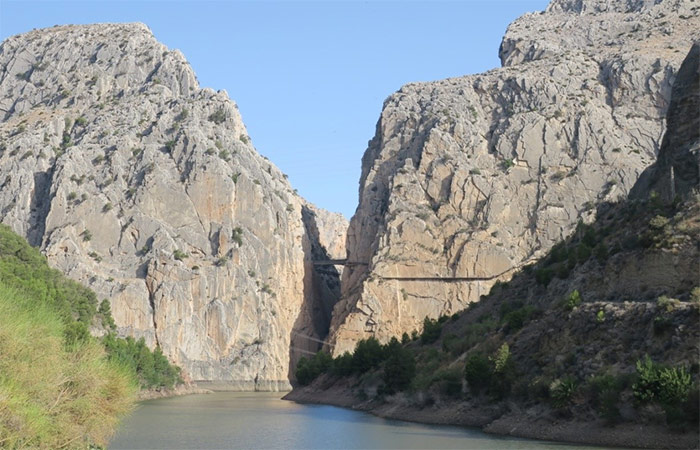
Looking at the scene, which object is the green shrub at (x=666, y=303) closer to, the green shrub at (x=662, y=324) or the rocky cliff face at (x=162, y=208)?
the green shrub at (x=662, y=324)

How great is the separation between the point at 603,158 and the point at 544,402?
4237 inches

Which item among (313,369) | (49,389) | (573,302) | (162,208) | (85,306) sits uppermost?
(162,208)

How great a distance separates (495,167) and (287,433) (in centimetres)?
10522

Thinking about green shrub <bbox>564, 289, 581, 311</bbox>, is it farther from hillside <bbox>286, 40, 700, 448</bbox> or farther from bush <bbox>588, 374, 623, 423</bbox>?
bush <bbox>588, 374, 623, 423</bbox>

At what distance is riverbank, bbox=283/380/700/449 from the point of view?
47331 millimetres

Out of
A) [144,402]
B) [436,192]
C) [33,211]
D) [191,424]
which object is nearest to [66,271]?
[33,211]

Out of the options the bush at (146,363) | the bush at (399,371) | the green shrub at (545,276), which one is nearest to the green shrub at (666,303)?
the green shrub at (545,276)

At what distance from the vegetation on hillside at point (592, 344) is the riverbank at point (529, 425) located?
2.08ft

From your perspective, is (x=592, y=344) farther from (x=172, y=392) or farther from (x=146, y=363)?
(x=172, y=392)

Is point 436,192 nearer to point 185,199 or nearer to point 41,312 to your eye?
point 185,199

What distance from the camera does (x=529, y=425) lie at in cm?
5822

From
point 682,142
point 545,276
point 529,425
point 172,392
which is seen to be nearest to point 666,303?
point 529,425

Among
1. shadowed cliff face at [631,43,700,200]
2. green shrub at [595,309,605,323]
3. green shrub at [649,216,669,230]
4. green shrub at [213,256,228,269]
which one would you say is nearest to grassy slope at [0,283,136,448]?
green shrub at [595,309,605,323]

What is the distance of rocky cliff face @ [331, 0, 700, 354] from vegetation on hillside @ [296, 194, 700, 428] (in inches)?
2537
